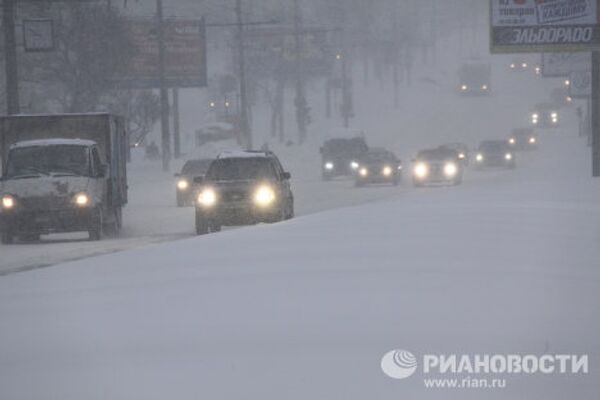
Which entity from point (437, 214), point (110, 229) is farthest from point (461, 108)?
point (437, 214)

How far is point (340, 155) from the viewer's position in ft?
186

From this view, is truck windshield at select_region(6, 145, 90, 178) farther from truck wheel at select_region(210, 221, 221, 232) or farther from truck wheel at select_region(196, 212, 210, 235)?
truck wheel at select_region(210, 221, 221, 232)

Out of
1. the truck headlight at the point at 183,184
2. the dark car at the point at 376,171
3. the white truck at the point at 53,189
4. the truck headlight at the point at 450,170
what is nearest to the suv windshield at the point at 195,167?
the truck headlight at the point at 183,184

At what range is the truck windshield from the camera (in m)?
23.5

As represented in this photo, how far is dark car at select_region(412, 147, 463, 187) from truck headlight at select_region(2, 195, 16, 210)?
2454 centimetres

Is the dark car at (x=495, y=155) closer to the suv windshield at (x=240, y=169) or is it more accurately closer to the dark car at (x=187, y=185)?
the dark car at (x=187, y=185)

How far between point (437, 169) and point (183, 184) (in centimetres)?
1142

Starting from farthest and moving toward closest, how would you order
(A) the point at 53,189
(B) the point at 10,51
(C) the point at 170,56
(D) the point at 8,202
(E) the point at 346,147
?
(C) the point at 170,56 < (E) the point at 346,147 < (B) the point at 10,51 < (D) the point at 8,202 < (A) the point at 53,189

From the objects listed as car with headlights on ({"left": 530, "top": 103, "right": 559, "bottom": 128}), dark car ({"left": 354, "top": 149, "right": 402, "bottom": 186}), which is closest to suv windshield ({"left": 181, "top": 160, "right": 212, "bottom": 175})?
dark car ({"left": 354, "top": 149, "right": 402, "bottom": 186})

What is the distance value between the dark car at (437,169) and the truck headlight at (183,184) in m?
10.9

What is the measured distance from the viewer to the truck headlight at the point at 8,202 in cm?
2325

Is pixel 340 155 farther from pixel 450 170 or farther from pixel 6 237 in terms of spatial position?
pixel 6 237

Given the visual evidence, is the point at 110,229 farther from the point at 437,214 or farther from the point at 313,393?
the point at 313,393

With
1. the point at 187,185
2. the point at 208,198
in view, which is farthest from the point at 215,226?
the point at 187,185
